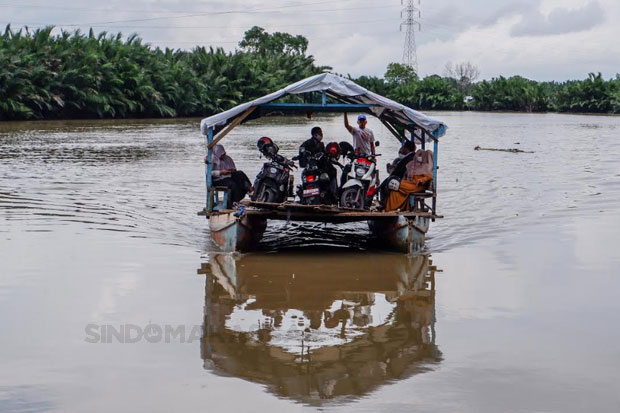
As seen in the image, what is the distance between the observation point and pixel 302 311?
821 centimetres

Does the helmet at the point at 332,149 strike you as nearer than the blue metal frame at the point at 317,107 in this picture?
Yes

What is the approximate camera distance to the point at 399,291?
9234mm

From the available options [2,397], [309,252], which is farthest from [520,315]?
[2,397]

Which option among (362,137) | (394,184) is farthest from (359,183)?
(362,137)

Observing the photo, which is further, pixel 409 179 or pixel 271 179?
pixel 409 179

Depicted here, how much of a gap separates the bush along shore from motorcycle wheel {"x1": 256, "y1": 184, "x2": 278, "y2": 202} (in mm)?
32111

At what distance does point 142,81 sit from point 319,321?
44112mm

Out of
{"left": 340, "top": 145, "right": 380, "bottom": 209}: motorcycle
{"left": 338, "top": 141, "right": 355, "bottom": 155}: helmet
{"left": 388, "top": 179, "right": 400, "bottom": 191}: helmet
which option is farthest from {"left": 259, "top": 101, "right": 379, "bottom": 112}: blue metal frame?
{"left": 388, "top": 179, "right": 400, "bottom": 191}: helmet

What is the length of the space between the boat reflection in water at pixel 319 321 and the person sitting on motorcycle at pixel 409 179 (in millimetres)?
885

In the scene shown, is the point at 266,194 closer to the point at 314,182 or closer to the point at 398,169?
the point at 314,182

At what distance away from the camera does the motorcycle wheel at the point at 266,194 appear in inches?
447

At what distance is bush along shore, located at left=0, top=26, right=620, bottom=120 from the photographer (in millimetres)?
42875

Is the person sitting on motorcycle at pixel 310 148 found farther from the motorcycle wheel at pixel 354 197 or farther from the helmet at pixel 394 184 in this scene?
the helmet at pixel 394 184

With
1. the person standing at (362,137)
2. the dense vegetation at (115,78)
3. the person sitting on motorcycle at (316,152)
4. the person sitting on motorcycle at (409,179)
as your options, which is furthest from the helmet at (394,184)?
the dense vegetation at (115,78)
